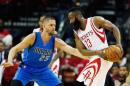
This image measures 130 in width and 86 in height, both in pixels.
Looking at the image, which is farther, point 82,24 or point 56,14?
point 56,14

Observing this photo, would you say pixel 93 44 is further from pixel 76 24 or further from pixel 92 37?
pixel 76 24

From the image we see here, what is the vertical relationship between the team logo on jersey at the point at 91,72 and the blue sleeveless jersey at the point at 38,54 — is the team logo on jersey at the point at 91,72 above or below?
below

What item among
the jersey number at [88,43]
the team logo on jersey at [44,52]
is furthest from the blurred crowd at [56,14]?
the jersey number at [88,43]

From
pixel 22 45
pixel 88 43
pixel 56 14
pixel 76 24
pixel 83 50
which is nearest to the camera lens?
pixel 22 45

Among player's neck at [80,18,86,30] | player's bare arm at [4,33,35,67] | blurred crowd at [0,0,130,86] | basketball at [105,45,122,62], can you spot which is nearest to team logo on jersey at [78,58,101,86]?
basketball at [105,45,122,62]

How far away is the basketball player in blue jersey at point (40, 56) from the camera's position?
9.61 meters

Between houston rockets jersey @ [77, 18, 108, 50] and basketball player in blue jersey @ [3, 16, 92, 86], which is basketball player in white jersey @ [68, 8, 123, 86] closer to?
houston rockets jersey @ [77, 18, 108, 50]

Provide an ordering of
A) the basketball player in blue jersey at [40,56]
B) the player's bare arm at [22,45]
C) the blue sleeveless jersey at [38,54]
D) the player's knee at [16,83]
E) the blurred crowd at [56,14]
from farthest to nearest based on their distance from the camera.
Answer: the blurred crowd at [56,14] < the blue sleeveless jersey at [38,54] < the basketball player in blue jersey at [40,56] < the player's knee at [16,83] < the player's bare arm at [22,45]

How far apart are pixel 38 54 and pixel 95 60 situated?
1007 mm

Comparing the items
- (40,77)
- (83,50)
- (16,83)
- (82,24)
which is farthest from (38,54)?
(82,24)

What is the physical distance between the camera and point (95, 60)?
32.3ft

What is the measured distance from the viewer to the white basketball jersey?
977 centimetres

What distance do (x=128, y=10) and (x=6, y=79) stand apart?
19.9ft

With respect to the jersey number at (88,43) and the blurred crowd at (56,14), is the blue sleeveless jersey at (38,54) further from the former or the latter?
the blurred crowd at (56,14)
